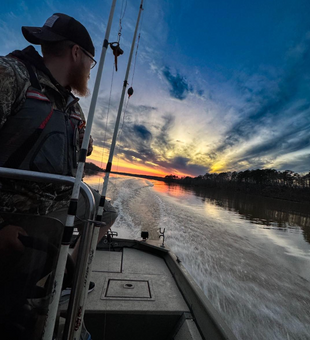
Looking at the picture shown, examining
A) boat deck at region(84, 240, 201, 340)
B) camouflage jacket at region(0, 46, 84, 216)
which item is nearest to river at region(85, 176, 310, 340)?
boat deck at region(84, 240, 201, 340)

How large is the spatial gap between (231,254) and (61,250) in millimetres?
7122

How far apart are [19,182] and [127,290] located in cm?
215

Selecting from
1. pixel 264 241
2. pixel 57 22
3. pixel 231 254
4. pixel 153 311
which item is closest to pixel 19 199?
pixel 57 22

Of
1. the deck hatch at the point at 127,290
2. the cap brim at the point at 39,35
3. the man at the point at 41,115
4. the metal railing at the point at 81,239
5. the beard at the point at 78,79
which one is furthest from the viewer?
the deck hatch at the point at 127,290

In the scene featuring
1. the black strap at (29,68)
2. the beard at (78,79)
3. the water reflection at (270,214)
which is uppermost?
the beard at (78,79)

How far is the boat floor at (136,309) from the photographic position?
6.66 feet

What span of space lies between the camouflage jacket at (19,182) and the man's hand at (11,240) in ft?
0.84

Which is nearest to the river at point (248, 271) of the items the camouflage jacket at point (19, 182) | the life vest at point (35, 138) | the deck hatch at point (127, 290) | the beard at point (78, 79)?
the deck hatch at point (127, 290)

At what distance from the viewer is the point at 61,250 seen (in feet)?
3.08

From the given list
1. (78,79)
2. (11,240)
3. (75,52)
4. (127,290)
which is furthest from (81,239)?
(127,290)

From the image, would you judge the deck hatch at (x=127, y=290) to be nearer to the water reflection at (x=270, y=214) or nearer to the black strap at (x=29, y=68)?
the black strap at (x=29, y=68)

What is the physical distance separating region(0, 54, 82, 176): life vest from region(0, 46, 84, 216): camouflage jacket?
4 centimetres

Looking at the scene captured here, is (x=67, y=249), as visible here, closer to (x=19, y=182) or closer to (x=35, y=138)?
(x=19, y=182)

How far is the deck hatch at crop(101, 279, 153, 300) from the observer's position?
2.38 meters
